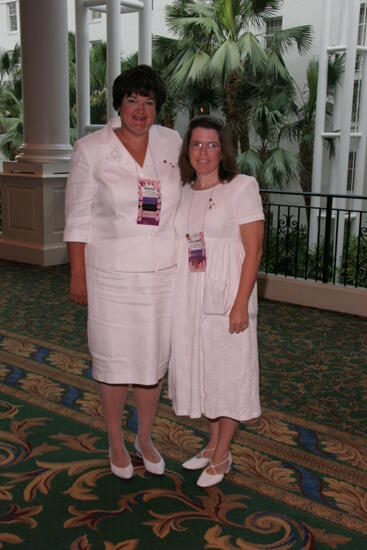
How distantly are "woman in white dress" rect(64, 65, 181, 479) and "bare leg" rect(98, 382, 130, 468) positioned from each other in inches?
0.8

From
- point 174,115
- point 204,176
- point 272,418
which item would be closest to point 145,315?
point 204,176

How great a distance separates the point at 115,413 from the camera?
8.05 ft

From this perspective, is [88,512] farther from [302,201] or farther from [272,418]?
[302,201]

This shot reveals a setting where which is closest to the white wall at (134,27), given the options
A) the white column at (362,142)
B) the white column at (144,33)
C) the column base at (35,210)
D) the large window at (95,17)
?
the large window at (95,17)

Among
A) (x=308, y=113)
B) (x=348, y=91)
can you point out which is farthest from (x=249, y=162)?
(x=348, y=91)

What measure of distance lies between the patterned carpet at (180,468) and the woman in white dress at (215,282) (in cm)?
33

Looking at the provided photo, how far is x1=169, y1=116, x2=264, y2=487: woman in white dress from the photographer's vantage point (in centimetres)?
225

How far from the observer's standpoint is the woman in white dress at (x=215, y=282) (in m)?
2.25

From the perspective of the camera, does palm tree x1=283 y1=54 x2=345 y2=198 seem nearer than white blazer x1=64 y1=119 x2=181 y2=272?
No

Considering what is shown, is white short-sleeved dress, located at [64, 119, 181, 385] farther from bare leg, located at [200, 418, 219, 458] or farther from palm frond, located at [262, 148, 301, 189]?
palm frond, located at [262, 148, 301, 189]

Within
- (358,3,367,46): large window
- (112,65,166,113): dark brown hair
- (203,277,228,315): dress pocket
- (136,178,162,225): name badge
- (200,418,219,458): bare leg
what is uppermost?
(358,3,367,46): large window

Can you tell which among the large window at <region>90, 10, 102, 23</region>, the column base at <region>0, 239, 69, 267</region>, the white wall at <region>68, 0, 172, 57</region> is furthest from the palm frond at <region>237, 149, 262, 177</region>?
the large window at <region>90, 10, 102, 23</region>

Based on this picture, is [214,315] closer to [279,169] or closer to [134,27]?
[279,169]

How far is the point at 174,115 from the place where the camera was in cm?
1252
